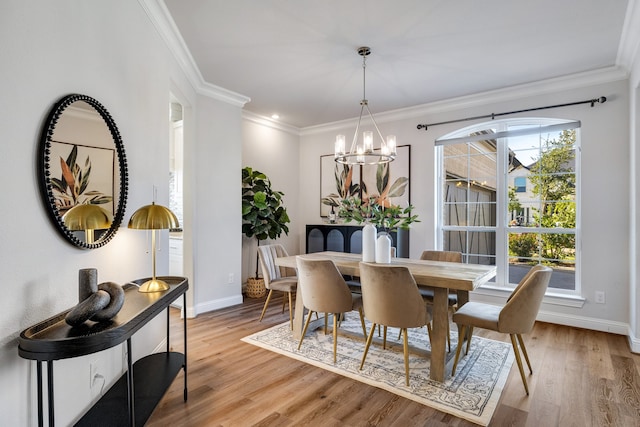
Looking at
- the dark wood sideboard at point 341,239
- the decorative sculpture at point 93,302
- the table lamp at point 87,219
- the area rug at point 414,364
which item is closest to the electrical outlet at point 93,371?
the decorative sculpture at point 93,302

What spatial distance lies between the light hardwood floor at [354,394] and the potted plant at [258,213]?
1708 millimetres

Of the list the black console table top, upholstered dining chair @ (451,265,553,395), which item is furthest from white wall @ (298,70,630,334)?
the black console table top

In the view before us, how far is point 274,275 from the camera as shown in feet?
12.7

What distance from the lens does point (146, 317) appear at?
5.29 feet

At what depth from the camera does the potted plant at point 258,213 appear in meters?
4.71

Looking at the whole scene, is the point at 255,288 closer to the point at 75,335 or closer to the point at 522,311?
the point at 522,311

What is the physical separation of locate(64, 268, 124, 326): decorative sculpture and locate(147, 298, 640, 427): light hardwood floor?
36.7 inches

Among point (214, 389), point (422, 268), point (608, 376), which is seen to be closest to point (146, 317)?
point (214, 389)

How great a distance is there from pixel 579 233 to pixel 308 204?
386 cm

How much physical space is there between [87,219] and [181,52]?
6.92 feet

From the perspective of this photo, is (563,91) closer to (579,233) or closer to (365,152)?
(579,233)

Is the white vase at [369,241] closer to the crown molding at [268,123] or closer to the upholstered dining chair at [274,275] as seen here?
the upholstered dining chair at [274,275]

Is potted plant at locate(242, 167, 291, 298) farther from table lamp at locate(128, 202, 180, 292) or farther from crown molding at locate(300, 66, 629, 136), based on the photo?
table lamp at locate(128, 202, 180, 292)

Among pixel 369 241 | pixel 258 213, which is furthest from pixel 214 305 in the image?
pixel 369 241
